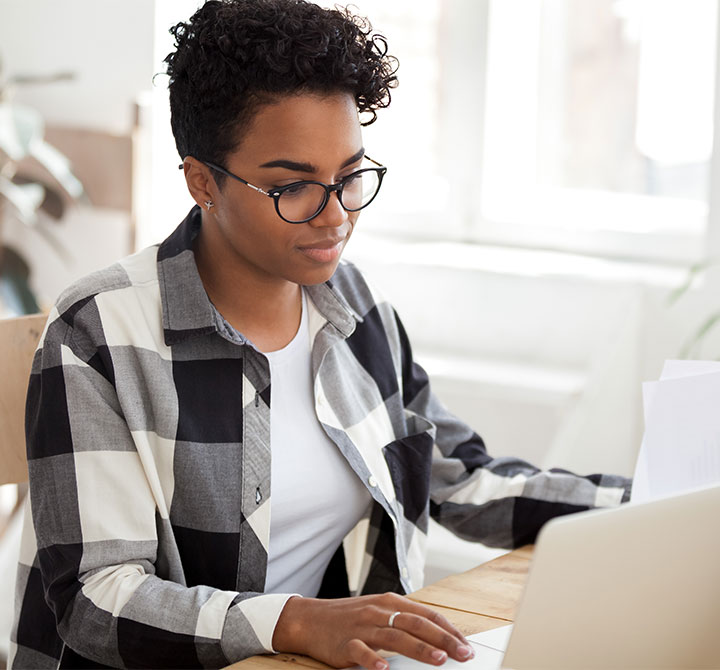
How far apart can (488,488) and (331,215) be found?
1.46 ft

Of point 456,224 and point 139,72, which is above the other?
point 139,72

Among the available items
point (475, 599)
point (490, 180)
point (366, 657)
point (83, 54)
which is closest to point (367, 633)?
point (366, 657)

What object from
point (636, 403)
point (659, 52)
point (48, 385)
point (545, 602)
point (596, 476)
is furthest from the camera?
point (659, 52)

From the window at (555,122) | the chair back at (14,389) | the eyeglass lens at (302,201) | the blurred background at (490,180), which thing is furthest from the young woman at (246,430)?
the window at (555,122)

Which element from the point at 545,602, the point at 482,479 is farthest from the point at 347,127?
the point at 545,602

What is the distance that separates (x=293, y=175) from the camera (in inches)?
46.8

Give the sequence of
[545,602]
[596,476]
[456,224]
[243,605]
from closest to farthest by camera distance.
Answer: [545,602] → [243,605] → [596,476] → [456,224]

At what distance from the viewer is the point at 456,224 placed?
2.80m

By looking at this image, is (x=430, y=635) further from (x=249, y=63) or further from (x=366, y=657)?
(x=249, y=63)

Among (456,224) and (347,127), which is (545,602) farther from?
(456,224)

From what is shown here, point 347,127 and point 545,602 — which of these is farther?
point 347,127

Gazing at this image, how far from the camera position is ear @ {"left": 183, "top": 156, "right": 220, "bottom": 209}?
1.25 metres

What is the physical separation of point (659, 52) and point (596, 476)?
4.96 feet

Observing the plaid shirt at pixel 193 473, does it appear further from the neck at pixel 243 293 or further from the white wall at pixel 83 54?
the white wall at pixel 83 54
